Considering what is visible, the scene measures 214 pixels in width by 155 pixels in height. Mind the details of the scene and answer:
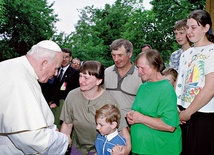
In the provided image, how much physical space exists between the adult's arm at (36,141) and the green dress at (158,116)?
929 mm

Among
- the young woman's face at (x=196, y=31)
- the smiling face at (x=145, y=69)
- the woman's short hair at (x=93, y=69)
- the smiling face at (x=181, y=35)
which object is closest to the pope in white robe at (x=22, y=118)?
the woman's short hair at (x=93, y=69)

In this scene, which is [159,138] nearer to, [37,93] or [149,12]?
[37,93]

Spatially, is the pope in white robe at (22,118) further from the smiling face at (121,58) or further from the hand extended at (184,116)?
the smiling face at (121,58)

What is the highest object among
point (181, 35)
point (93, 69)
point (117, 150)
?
point (181, 35)

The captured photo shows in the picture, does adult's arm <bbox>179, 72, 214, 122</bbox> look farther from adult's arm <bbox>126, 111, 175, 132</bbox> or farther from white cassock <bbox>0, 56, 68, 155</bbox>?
white cassock <bbox>0, 56, 68, 155</bbox>

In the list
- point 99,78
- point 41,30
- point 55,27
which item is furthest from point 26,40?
point 99,78

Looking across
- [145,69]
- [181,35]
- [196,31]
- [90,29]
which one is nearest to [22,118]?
[145,69]

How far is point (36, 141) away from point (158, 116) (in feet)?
4.02

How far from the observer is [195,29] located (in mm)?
3227

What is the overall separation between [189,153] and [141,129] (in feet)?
1.91

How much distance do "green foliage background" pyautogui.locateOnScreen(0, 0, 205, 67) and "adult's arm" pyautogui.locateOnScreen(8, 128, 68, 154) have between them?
18.3 m

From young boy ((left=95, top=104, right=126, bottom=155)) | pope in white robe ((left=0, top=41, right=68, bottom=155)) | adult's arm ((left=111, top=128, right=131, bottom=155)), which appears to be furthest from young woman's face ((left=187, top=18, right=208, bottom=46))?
pope in white robe ((left=0, top=41, right=68, bottom=155))

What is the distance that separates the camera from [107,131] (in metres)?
3.15

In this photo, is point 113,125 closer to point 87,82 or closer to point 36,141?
point 87,82
